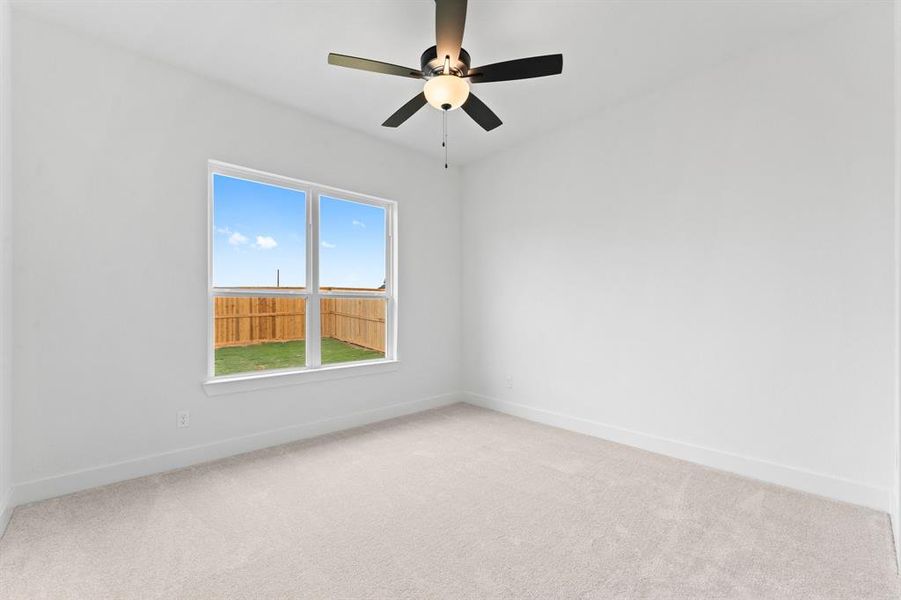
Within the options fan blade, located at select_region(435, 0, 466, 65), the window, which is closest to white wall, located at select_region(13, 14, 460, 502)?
the window

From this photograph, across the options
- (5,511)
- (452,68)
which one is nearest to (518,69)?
(452,68)

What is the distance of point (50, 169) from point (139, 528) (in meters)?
2.10

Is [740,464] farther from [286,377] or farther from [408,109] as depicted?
[286,377]

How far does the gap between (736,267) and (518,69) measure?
196cm

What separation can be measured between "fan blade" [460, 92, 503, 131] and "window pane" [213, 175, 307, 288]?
5.93 ft

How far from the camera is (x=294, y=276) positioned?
3.60m

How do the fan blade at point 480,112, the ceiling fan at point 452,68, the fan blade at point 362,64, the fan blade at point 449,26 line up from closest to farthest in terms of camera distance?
the fan blade at point 449,26, the ceiling fan at point 452,68, the fan blade at point 362,64, the fan blade at point 480,112

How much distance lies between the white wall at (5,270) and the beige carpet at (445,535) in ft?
0.85

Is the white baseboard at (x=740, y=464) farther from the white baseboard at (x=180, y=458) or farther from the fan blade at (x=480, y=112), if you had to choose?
the fan blade at (x=480, y=112)

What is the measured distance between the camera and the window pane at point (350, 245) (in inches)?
151

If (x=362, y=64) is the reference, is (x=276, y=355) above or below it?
below

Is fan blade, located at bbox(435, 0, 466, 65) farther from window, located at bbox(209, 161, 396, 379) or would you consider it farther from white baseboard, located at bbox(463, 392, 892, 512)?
white baseboard, located at bbox(463, 392, 892, 512)

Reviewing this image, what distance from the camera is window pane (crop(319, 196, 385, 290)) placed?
382 cm

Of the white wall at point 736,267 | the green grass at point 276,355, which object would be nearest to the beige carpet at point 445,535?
the white wall at point 736,267
